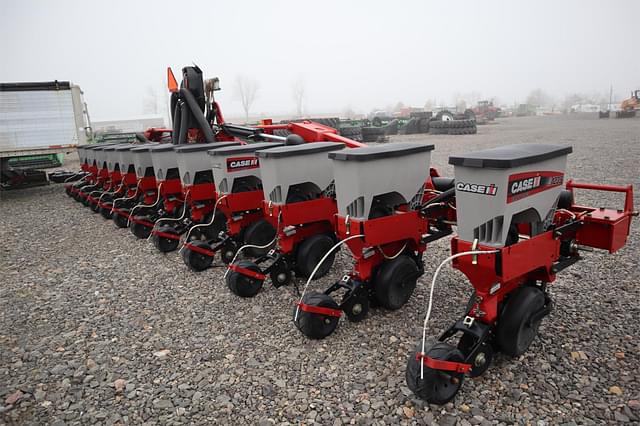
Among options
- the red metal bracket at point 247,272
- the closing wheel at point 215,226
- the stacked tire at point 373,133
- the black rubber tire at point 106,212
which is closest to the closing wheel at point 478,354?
the red metal bracket at point 247,272

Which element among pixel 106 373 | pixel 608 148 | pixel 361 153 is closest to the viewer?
pixel 106 373

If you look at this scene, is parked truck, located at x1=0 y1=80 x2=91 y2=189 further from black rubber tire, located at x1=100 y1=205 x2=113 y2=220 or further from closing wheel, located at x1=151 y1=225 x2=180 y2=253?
closing wheel, located at x1=151 y1=225 x2=180 y2=253

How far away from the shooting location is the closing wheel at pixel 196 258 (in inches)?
177

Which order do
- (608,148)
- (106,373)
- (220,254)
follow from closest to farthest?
(106,373)
(220,254)
(608,148)

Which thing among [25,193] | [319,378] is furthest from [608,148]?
[25,193]

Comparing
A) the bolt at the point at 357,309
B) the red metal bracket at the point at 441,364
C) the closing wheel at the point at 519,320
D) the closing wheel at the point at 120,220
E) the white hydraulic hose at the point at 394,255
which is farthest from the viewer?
the closing wheel at the point at 120,220

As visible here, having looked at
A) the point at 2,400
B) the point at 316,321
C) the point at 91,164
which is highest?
the point at 91,164

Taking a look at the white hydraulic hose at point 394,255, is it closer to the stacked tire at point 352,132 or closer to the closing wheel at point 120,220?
the closing wheel at point 120,220

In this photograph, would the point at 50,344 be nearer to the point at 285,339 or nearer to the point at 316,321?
the point at 285,339

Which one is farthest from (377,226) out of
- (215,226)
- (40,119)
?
(40,119)

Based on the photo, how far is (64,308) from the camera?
3.88 m

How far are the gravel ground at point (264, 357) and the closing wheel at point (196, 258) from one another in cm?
10

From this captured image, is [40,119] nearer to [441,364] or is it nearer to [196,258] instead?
[196,258]

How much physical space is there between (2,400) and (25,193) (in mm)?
10032
